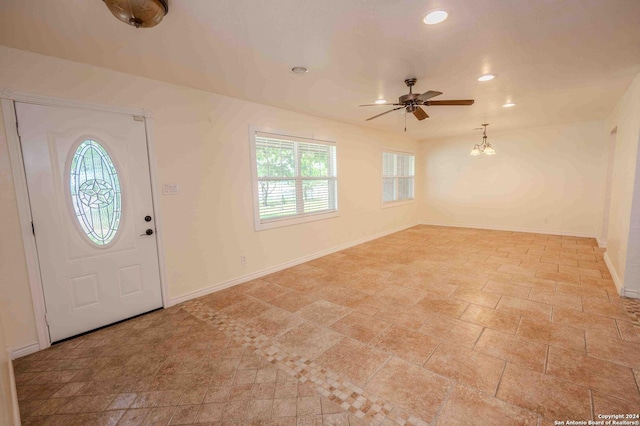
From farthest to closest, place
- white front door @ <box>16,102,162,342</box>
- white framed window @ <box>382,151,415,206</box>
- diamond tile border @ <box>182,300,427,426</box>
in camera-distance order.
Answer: white framed window @ <box>382,151,415,206</box> < white front door @ <box>16,102,162,342</box> < diamond tile border @ <box>182,300,427,426</box>

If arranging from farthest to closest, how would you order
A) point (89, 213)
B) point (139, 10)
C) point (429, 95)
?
point (429, 95), point (89, 213), point (139, 10)

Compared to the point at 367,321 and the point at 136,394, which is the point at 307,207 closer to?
the point at 367,321

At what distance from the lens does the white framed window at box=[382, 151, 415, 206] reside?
22.5 feet

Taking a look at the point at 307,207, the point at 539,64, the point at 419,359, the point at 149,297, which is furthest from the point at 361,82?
the point at 149,297

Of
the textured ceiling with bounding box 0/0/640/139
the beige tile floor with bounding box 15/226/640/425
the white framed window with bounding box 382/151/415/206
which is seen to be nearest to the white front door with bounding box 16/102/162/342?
the beige tile floor with bounding box 15/226/640/425

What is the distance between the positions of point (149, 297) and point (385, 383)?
2.63 meters

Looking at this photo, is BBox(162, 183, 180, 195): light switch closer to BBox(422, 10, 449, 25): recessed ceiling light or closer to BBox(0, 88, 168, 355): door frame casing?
BBox(0, 88, 168, 355): door frame casing

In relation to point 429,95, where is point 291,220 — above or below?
below

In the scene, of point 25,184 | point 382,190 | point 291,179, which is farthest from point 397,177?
point 25,184

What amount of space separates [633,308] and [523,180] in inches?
176

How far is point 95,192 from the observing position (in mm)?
2672

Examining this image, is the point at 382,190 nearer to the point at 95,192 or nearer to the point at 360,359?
the point at 360,359

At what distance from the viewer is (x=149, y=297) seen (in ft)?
10.1

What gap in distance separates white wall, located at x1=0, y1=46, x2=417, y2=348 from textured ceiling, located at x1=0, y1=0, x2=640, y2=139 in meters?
0.17
